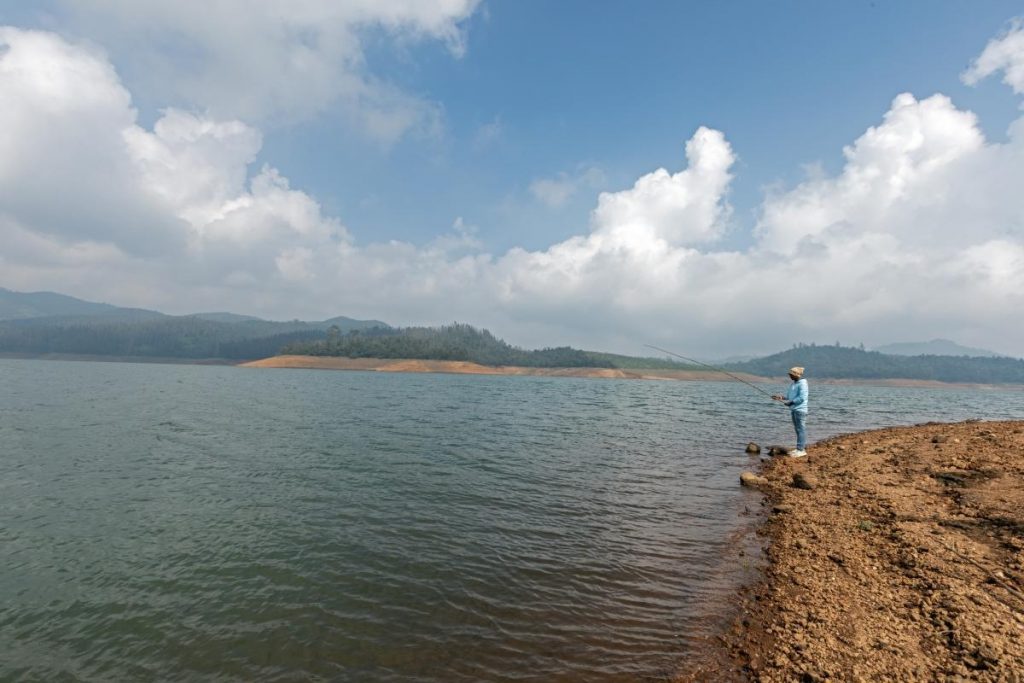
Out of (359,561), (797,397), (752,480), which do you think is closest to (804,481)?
(752,480)

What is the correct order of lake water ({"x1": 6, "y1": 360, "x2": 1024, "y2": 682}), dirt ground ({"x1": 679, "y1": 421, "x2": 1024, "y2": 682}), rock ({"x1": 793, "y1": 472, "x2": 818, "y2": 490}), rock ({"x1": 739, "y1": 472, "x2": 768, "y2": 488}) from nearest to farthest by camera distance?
dirt ground ({"x1": 679, "y1": 421, "x2": 1024, "y2": 682}) → lake water ({"x1": 6, "y1": 360, "x2": 1024, "y2": 682}) → rock ({"x1": 793, "y1": 472, "x2": 818, "y2": 490}) → rock ({"x1": 739, "y1": 472, "x2": 768, "y2": 488})

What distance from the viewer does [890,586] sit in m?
8.02

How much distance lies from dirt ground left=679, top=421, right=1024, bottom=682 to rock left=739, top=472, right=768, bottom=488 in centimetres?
Result: 144

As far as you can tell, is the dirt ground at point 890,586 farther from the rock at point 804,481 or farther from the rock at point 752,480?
the rock at point 752,480

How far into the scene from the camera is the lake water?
716 cm

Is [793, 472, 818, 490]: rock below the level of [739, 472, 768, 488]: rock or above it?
above

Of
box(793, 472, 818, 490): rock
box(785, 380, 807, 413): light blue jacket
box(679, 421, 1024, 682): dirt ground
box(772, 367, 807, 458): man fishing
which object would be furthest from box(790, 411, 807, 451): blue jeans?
box(679, 421, 1024, 682): dirt ground

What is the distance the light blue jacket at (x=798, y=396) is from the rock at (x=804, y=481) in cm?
367

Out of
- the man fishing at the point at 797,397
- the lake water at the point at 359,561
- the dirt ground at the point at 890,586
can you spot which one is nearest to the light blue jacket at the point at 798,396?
the man fishing at the point at 797,397

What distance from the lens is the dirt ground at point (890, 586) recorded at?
20.1 feet

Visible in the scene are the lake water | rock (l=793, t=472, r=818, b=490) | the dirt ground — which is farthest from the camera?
rock (l=793, t=472, r=818, b=490)

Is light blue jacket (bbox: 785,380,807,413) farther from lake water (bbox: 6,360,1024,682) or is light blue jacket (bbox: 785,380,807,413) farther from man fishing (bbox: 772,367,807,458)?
lake water (bbox: 6,360,1024,682)

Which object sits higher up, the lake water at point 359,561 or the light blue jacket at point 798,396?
the light blue jacket at point 798,396

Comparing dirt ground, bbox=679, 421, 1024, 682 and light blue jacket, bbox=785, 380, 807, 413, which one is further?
light blue jacket, bbox=785, 380, 807, 413
